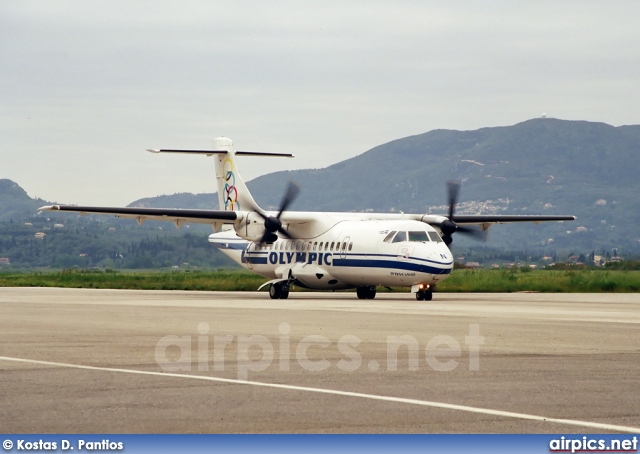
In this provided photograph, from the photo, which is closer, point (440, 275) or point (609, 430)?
point (609, 430)

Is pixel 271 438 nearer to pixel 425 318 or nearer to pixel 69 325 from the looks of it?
pixel 69 325

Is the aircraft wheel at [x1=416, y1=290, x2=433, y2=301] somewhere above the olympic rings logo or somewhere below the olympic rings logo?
below

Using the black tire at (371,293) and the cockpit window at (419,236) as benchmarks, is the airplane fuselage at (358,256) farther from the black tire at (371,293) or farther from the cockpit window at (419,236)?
the black tire at (371,293)

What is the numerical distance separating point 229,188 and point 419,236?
10323 millimetres

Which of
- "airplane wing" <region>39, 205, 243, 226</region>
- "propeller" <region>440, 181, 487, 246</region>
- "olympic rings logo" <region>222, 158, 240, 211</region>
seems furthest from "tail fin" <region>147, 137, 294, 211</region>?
"propeller" <region>440, 181, 487, 246</region>

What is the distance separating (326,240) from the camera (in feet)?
125

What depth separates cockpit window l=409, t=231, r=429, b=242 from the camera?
34.7m

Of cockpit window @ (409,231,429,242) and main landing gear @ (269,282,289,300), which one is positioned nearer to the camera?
cockpit window @ (409,231,429,242)

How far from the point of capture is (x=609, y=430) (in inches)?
331

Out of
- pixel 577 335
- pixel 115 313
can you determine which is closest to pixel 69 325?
pixel 115 313

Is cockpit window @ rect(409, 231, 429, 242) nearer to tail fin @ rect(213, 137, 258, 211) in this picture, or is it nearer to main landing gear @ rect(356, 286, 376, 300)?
main landing gear @ rect(356, 286, 376, 300)

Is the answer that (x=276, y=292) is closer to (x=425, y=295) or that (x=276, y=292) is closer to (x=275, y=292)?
(x=275, y=292)

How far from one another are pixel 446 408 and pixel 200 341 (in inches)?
286

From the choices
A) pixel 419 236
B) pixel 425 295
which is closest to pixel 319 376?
pixel 425 295
